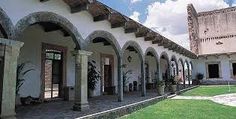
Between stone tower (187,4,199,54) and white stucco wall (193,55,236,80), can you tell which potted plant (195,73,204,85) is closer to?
white stucco wall (193,55,236,80)

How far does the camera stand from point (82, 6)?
7.91 m

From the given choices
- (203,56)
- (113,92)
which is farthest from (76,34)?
(203,56)

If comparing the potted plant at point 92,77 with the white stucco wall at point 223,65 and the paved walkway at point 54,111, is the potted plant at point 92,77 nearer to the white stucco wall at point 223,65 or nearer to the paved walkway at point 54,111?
the paved walkway at point 54,111

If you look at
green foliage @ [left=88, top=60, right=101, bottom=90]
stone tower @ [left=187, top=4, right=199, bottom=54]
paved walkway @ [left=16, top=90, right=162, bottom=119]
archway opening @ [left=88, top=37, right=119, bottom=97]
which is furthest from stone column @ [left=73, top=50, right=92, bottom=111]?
stone tower @ [left=187, top=4, right=199, bottom=54]

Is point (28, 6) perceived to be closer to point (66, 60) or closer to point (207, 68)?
point (66, 60)

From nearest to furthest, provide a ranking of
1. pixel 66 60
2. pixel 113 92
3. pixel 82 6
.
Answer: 1. pixel 82 6
2. pixel 66 60
3. pixel 113 92

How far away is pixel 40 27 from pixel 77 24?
2.91 metres

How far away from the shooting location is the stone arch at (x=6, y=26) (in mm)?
5523

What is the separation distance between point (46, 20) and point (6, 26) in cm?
146

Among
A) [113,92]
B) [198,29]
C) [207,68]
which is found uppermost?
[198,29]

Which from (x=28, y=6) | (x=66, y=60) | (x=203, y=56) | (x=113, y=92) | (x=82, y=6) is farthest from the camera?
(x=203, y=56)

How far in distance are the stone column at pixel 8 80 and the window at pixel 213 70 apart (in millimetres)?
23621

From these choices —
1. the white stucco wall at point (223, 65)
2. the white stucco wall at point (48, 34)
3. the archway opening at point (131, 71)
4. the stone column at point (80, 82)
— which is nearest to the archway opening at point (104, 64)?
the white stucco wall at point (48, 34)

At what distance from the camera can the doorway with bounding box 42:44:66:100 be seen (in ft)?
34.8
